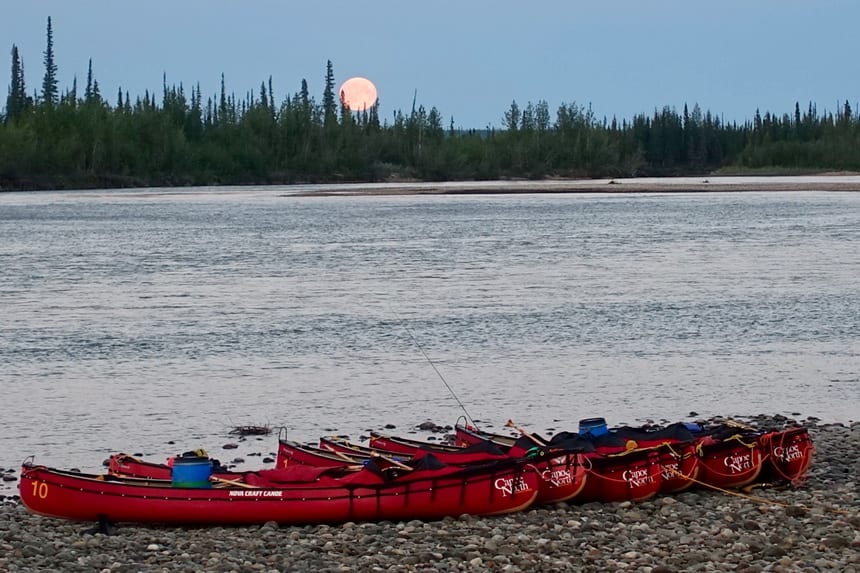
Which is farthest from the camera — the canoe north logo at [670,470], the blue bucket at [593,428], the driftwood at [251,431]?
the driftwood at [251,431]

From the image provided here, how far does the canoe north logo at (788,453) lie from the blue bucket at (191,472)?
5450 mm

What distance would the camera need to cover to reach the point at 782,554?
416 inches

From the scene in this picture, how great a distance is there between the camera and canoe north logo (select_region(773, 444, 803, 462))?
13312 mm

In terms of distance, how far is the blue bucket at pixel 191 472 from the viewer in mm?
12455

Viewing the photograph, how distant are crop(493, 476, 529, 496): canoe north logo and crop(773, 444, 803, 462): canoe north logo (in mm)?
2628

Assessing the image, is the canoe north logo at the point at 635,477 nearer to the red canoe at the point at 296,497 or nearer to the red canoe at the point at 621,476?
the red canoe at the point at 621,476

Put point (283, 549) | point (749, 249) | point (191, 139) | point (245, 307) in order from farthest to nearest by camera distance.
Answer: point (191, 139), point (749, 249), point (245, 307), point (283, 549)

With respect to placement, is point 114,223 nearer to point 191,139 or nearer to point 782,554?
point 782,554

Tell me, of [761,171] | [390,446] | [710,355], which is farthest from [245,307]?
[761,171]

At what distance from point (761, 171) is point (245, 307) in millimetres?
161244

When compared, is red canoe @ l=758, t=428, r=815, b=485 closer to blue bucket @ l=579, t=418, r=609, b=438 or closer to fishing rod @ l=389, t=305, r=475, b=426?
blue bucket @ l=579, t=418, r=609, b=438

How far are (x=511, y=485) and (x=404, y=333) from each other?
13742 mm

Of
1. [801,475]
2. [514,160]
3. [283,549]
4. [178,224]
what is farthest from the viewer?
[514,160]

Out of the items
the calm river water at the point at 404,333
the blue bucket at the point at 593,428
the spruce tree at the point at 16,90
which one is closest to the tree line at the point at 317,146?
the spruce tree at the point at 16,90
